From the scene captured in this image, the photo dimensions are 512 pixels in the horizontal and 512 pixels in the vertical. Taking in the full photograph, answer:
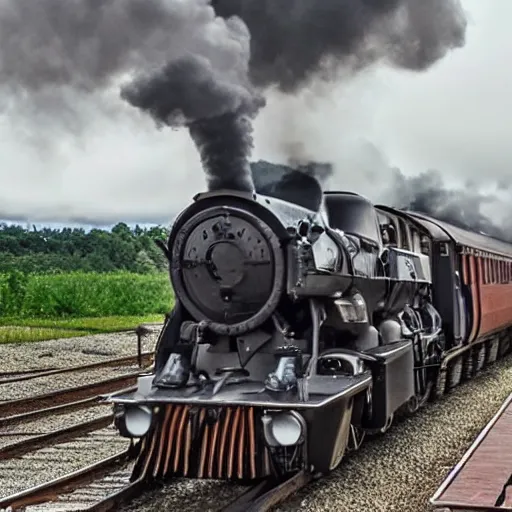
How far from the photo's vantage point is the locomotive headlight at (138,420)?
6027 mm

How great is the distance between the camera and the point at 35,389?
41.1 ft

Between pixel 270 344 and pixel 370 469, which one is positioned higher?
pixel 270 344

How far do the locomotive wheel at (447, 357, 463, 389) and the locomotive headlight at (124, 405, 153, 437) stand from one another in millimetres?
5992

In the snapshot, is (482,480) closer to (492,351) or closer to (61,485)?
(61,485)

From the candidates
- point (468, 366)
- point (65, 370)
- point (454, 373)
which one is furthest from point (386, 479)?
point (65, 370)

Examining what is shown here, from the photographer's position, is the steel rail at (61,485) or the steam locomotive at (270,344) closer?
the steel rail at (61,485)

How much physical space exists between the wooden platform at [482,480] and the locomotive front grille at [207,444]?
1614mm

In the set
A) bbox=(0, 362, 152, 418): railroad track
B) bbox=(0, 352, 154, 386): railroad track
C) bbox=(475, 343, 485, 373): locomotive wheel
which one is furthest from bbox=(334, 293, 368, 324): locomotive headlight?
bbox=(0, 352, 154, 386): railroad track

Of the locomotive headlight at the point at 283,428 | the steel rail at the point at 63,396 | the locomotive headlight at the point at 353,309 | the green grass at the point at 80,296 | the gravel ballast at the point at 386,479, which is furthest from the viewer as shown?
the green grass at the point at 80,296

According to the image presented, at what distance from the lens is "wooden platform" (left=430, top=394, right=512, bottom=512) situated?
11.6ft

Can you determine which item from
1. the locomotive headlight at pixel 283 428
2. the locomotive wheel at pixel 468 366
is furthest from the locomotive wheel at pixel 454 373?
the locomotive headlight at pixel 283 428

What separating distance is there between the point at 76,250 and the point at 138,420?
113 ft

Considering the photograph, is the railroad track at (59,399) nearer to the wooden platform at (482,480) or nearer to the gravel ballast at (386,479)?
the gravel ballast at (386,479)

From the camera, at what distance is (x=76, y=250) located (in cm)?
3972
